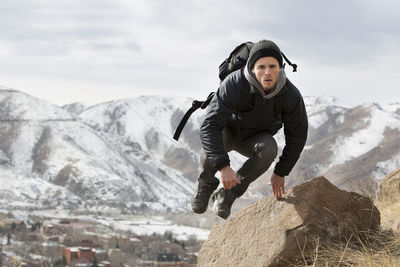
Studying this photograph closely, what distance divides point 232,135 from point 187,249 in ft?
350

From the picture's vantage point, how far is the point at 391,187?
37.9 ft

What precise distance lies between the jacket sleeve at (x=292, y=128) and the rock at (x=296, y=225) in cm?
57

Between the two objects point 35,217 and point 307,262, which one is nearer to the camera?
point 307,262

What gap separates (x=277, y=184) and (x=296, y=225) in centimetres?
66

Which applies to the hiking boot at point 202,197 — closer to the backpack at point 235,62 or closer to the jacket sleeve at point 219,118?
the jacket sleeve at point 219,118

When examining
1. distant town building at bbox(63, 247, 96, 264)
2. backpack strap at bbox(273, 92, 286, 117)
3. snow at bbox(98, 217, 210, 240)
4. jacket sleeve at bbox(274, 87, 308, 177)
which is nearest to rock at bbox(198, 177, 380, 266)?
jacket sleeve at bbox(274, 87, 308, 177)

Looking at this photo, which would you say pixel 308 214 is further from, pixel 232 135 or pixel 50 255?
pixel 50 255

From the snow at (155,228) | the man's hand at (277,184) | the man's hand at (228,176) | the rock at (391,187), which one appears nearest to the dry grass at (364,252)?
the man's hand at (277,184)

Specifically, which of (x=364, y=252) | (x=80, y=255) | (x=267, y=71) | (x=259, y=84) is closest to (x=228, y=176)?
(x=259, y=84)

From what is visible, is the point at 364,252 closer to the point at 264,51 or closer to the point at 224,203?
the point at 224,203

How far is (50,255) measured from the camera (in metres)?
103

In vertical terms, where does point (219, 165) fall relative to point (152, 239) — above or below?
above

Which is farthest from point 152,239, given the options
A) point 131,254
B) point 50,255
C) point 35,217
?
point 35,217

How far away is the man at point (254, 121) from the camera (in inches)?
249
